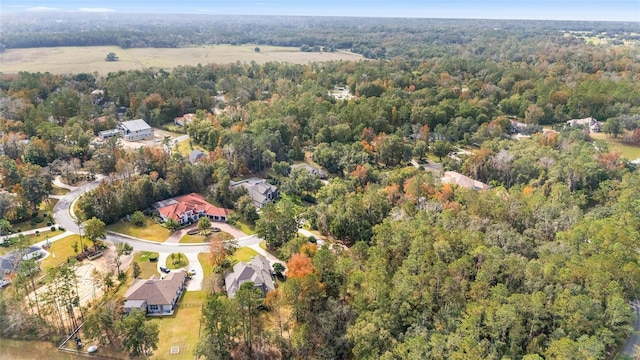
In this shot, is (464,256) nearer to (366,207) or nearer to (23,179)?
(366,207)

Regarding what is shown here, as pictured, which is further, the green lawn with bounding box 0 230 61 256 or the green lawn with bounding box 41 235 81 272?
the green lawn with bounding box 0 230 61 256

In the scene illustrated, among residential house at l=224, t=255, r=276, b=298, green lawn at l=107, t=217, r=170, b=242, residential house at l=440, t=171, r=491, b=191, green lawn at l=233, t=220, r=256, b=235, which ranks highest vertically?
residential house at l=440, t=171, r=491, b=191

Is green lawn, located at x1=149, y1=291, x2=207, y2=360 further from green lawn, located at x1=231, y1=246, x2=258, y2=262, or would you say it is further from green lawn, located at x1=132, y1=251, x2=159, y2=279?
green lawn, located at x1=231, y1=246, x2=258, y2=262

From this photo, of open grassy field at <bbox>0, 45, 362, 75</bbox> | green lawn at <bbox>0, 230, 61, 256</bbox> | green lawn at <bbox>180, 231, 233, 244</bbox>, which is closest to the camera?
green lawn at <bbox>0, 230, 61, 256</bbox>

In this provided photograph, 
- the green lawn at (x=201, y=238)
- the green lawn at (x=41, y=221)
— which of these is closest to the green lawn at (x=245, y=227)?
the green lawn at (x=201, y=238)

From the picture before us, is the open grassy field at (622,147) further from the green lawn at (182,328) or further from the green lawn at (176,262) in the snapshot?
the green lawn at (182,328)

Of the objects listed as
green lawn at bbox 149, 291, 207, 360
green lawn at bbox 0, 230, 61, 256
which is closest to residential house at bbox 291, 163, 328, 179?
green lawn at bbox 149, 291, 207, 360

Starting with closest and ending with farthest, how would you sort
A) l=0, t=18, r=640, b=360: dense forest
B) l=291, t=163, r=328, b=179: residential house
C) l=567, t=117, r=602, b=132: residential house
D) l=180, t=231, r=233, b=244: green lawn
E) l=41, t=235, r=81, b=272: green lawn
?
1. l=0, t=18, r=640, b=360: dense forest
2. l=41, t=235, r=81, b=272: green lawn
3. l=180, t=231, r=233, b=244: green lawn
4. l=291, t=163, r=328, b=179: residential house
5. l=567, t=117, r=602, b=132: residential house
